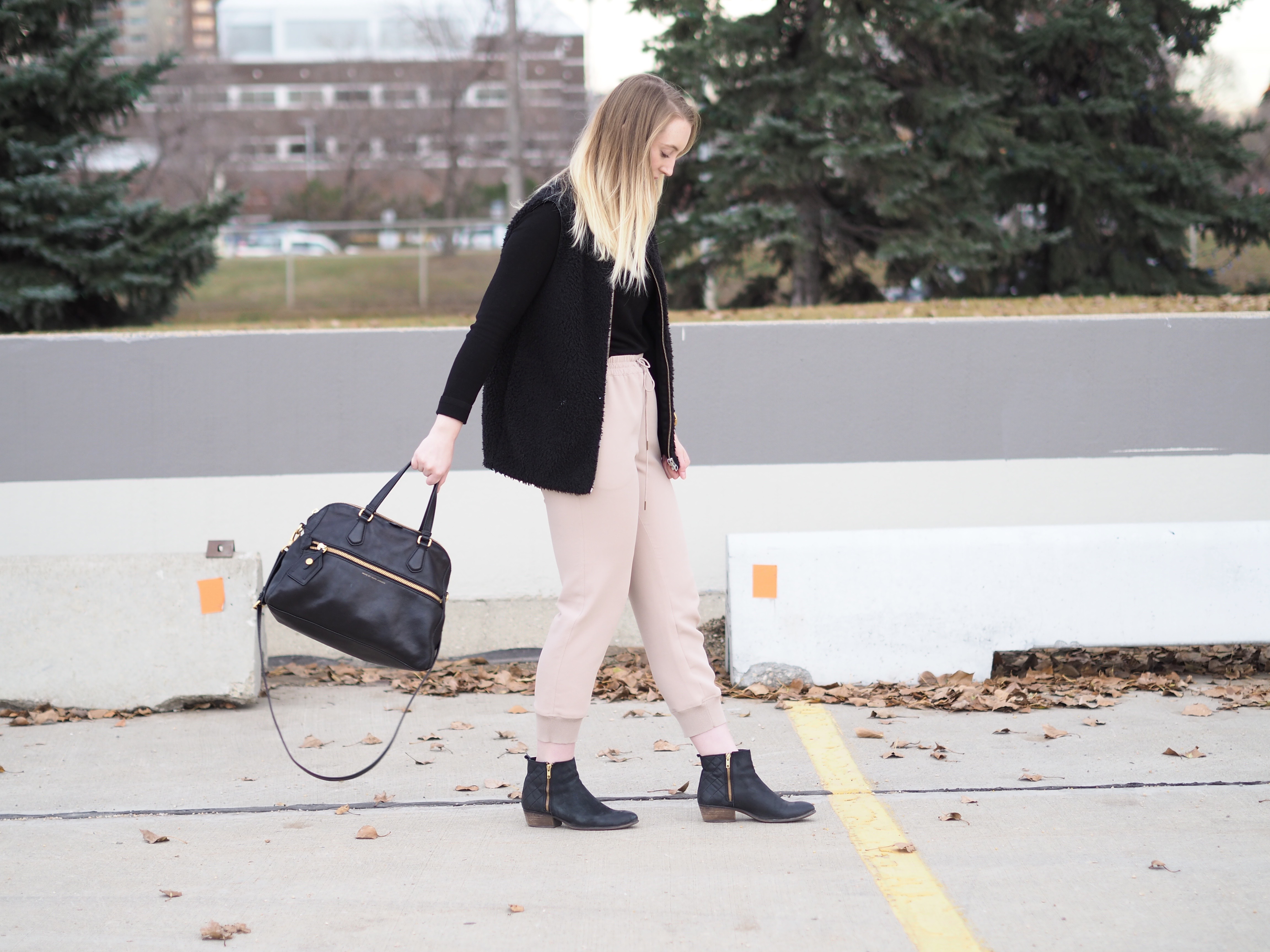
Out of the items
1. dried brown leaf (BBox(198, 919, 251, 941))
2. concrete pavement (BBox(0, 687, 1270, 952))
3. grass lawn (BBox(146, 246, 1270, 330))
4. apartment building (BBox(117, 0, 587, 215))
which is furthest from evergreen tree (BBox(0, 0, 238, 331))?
apartment building (BBox(117, 0, 587, 215))

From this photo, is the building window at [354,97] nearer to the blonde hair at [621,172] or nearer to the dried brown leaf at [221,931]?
the blonde hair at [621,172]

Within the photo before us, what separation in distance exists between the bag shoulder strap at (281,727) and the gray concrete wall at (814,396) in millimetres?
1233

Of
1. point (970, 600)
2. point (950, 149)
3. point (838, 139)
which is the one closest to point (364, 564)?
point (970, 600)

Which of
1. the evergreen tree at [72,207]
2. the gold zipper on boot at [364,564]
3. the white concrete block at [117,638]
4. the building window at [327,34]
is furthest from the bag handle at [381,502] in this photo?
the building window at [327,34]

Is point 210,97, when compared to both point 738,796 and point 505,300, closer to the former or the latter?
point 505,300

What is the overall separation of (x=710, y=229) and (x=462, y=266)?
12.0 meters

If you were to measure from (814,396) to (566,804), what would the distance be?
11.3 feet

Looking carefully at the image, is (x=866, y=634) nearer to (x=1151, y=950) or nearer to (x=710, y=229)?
(x=1151, y=950)

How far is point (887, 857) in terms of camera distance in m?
3.54

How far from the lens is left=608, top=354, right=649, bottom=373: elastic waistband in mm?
3646

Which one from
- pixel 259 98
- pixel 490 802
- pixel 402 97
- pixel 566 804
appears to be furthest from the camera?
pixel 259 98

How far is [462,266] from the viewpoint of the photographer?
24875 millimetres

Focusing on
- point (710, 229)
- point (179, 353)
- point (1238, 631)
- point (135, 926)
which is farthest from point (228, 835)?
point (710, 229)

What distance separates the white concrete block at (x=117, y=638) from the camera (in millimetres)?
5344
